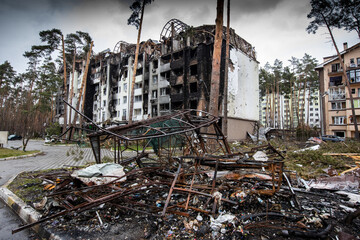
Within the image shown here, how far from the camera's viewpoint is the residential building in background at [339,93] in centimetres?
2866

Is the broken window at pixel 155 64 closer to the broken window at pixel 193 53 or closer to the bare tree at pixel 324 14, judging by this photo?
the broken window at pixel 193 53

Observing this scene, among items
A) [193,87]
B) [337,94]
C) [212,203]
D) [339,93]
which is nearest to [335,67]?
[339,93]

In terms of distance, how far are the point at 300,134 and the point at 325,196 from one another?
2731cm

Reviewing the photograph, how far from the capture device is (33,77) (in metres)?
39.6

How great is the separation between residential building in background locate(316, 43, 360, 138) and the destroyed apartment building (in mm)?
11313

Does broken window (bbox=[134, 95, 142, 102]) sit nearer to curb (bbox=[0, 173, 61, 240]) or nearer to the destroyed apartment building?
the destroyed apartment building

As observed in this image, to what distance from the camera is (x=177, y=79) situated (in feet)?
91.1

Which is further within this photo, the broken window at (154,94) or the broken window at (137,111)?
the broken window at (137,111)

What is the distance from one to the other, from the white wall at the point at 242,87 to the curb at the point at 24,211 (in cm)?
2409

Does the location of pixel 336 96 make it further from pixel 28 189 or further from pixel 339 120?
pixel 28 189

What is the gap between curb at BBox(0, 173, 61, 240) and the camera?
8.74ft

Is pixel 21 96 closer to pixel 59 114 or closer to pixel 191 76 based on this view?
pixel 59 114

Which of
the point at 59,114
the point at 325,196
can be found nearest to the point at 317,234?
the point at 325,196

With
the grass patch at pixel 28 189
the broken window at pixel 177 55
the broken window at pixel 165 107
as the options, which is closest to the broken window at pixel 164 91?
the broken window at pixel 165 107
